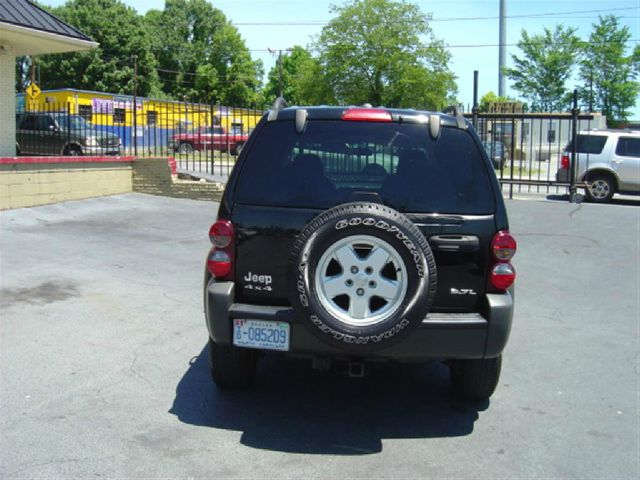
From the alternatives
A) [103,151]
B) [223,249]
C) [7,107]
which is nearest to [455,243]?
[223,249]

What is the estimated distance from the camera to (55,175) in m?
13.1

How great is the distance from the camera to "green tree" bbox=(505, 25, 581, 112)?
5262 centimetres

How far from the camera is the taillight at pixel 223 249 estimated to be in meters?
4.11

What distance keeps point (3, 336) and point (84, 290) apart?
1.69 meters

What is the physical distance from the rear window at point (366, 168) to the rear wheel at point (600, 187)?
46.2ft

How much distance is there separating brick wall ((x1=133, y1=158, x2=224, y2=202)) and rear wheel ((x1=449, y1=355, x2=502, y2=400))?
36.2 ft

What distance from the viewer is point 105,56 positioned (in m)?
60.1

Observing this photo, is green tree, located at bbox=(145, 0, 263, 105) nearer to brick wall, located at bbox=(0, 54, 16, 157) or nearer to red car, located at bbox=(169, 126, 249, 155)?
red car, located at bbox=(169, 126, 249, 155)

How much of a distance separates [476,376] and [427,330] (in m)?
0.83

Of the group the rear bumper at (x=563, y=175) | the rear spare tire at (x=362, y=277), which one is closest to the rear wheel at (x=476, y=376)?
the rear spare tire at (x=362, y=277)

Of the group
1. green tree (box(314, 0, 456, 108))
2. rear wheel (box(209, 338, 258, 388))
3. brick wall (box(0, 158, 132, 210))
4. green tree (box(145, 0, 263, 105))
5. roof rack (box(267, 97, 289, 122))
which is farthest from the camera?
green tree (box(145, 0, 263, 105))

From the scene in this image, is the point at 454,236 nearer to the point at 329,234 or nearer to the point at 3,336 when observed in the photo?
the point at 329,234

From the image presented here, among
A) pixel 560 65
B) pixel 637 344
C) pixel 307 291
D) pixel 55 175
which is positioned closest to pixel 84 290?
pixel 307 291

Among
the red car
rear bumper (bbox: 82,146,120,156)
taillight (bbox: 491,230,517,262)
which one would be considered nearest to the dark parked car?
rear bumper (bbox: 82,146,120,156)
